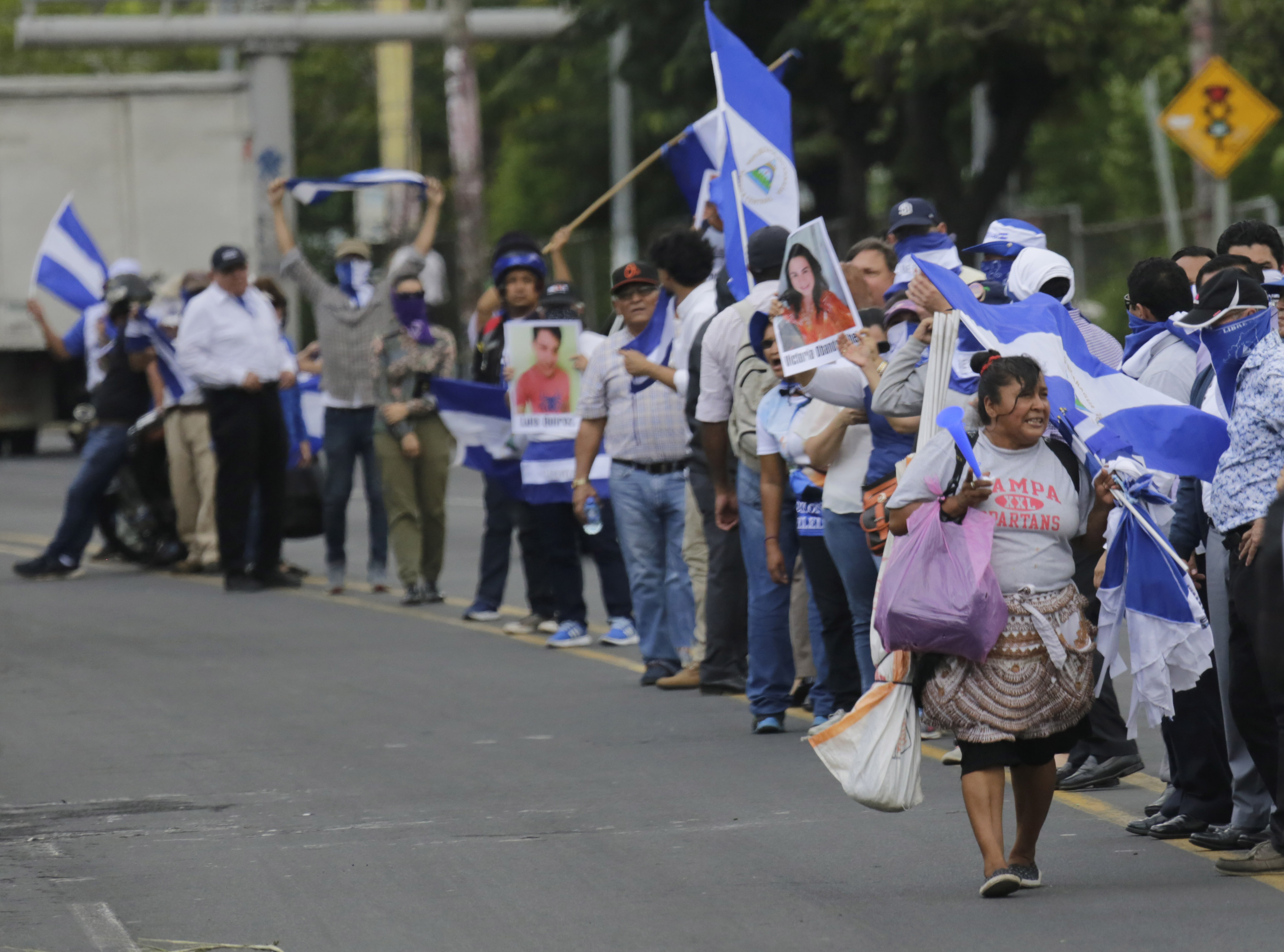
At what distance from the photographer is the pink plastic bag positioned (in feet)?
20.0

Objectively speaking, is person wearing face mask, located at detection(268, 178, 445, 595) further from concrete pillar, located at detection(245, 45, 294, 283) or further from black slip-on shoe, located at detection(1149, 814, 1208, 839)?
concrete pillar, located at detection(245, 45, 294, 283)

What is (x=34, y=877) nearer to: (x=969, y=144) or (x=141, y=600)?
(x=141, y=600)

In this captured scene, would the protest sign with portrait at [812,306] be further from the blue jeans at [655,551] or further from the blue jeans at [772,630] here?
the blue jeans at [655,551]

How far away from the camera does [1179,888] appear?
20.9 feet

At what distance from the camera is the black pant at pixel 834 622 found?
8.86 meters

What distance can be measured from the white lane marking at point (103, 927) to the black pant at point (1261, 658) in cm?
332

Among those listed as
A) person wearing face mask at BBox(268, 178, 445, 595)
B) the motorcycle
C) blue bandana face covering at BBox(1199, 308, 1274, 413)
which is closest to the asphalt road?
blue bandana face covering at BBox(1199, 308, 1274, 413)

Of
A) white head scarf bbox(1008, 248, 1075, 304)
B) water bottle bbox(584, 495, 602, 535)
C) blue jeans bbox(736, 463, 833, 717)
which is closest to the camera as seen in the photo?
white head scarf bbox(1008, 248, 1075, 304)

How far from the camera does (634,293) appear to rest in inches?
409

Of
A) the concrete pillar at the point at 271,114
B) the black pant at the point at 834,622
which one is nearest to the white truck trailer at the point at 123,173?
the concrete pillar at the point at 271,114

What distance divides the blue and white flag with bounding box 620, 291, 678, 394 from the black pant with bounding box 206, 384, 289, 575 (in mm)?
4712

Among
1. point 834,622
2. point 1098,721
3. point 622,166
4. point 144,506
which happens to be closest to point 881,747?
point 1098,721

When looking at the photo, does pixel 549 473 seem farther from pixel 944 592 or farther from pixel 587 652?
pixel 944 592

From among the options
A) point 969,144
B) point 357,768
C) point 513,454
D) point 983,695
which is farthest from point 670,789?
point 969,144
